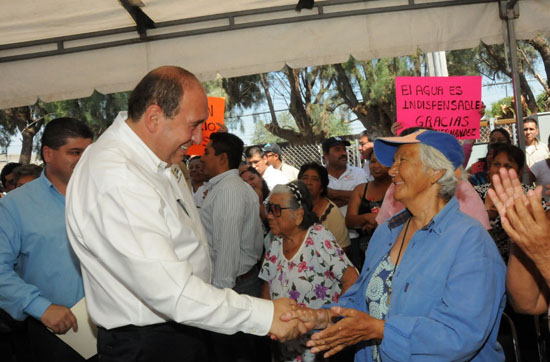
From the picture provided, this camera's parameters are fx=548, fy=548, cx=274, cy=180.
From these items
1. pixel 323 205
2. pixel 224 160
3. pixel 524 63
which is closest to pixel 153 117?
pixel 224 160

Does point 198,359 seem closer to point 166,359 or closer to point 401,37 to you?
point 166,359

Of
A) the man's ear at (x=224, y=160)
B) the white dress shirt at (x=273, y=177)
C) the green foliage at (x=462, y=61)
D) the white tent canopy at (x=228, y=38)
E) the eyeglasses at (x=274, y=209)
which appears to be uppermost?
the green foliage at (x=462, y=61)

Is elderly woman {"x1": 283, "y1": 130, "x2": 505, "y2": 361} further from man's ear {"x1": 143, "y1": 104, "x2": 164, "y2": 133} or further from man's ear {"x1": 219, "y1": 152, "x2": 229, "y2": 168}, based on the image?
man's ear {"x1": 219, "y1": 152, "x2": 229, "y2": 168}

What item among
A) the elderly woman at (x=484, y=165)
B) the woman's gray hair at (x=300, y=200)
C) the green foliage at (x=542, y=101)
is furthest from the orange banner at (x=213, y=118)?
the green foliage at (x=542, y=101)

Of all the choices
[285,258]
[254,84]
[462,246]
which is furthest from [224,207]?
[254,84]

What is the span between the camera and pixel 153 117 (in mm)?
2680

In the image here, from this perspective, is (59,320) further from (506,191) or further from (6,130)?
(6,130)

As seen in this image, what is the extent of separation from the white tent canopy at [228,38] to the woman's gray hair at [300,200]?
1754 millimetres

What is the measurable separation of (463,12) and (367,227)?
2532mm

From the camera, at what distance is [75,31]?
5898mm

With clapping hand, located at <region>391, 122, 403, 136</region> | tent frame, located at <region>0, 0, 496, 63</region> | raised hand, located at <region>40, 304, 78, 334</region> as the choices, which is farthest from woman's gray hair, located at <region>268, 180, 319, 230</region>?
tent frame, located at <region>0, 0, 496, 63</region>

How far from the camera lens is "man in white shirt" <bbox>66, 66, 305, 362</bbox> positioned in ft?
7.82

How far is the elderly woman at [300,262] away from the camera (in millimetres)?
4168

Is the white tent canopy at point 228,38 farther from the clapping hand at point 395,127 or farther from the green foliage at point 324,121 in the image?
the green foliage at point 324,121
